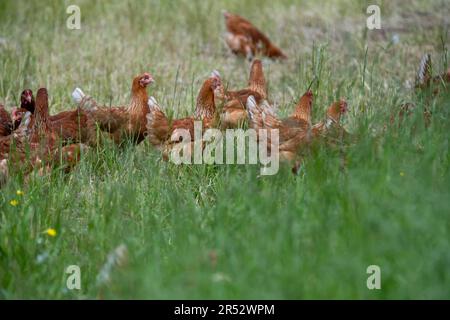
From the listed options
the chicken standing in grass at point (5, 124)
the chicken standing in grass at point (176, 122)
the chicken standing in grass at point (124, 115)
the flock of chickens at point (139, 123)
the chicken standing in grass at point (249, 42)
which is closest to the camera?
the flock of chickens at point (139, 123)

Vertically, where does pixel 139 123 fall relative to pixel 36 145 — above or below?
above

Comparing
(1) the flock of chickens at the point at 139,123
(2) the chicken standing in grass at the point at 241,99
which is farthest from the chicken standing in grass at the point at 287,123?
(2) the chicken standing in grass at the point at 241,99

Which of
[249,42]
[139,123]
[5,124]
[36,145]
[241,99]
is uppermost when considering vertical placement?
[249,42]

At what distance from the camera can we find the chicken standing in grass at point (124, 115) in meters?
7.10

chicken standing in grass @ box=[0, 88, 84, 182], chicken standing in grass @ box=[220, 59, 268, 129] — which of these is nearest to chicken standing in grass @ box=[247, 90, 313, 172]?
chicken standing in grass @ box=[220, 59, 268, 129]

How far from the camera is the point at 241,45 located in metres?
10.4

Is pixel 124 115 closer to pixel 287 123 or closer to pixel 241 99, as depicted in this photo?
pixel 241 99

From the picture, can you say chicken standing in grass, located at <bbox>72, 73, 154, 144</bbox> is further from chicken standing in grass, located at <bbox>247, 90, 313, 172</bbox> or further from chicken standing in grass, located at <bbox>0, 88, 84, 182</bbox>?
chicken standing in grass, located at <bbox>247, 90, 313, 172</bbox>

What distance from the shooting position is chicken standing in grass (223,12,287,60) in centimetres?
1028

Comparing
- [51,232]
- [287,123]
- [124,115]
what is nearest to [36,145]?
[124,115]

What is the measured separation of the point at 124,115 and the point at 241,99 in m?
1.06

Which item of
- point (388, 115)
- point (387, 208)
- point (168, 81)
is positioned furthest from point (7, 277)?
point (168, 81)

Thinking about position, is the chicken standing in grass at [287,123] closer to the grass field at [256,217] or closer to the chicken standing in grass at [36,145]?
the grass field at [256,217]

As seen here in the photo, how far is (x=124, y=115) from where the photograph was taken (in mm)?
7238
